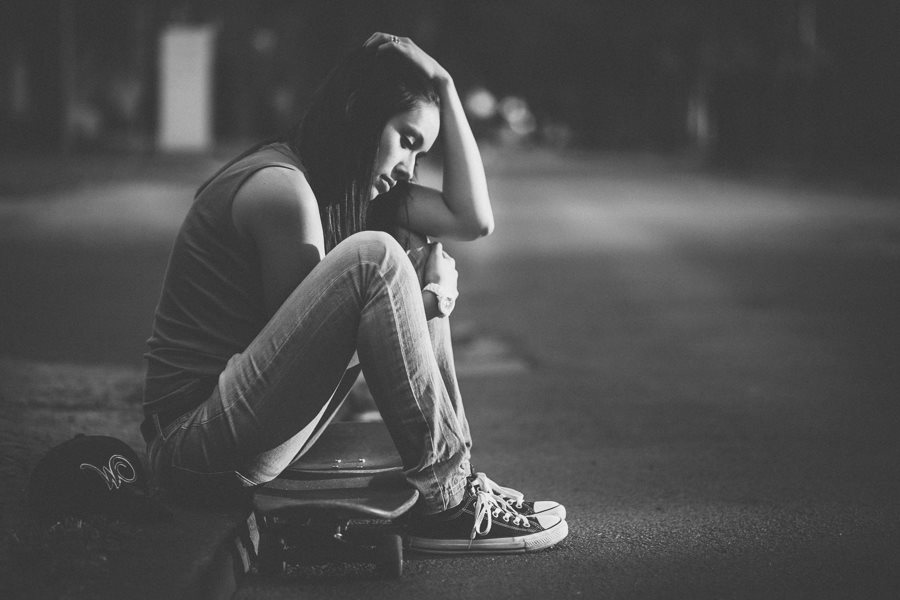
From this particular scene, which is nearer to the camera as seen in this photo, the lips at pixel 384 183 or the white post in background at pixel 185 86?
the lips at pixel 384 183

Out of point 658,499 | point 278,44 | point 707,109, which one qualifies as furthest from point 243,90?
point 658,499

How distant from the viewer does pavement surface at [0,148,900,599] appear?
321 cm

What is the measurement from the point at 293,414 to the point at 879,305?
22.8 ft

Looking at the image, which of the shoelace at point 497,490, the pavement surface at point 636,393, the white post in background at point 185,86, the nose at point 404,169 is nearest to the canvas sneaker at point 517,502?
the shoelace at point 497,490

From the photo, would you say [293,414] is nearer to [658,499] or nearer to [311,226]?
[311,226]

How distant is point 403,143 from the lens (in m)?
3.36

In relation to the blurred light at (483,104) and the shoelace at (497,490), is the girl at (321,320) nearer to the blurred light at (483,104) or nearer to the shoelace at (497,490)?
the shoelace at (497,490)

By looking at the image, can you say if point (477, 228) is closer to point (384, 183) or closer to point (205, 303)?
point (384, 183)

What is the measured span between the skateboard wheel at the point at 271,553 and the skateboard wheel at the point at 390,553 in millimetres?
269

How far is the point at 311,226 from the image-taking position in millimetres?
3061

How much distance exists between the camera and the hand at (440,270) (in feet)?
10.9

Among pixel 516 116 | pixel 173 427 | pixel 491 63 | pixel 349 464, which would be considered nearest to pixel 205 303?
pixel 173 427

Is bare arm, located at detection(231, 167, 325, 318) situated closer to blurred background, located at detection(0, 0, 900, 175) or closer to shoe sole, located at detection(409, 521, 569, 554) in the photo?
shoe sole, located at detection(409, 521, 569, 554)

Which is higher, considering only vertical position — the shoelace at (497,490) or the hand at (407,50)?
the hand at (407,50)
